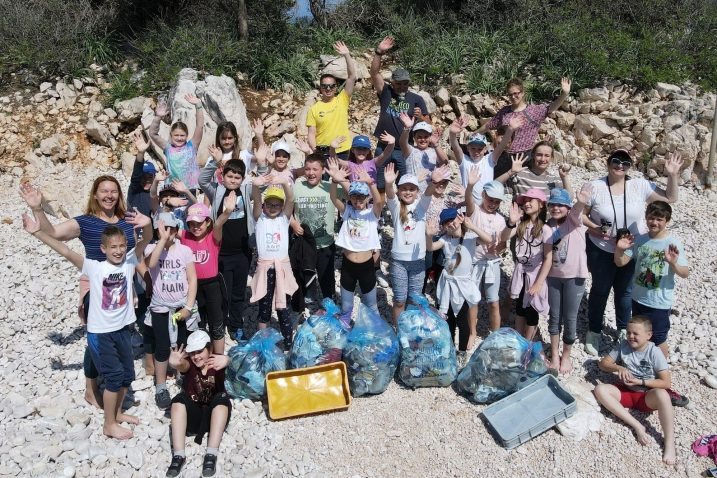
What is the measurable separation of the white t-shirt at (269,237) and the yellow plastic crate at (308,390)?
3.61 ft

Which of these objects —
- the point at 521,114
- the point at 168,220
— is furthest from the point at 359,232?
the point at 521,114

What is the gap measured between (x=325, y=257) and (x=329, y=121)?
5.84 ft

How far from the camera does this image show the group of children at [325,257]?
445cm

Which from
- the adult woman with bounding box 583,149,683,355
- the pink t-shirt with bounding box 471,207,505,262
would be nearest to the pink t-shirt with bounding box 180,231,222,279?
the pink t-shirt with bounding box 471,207,505,262

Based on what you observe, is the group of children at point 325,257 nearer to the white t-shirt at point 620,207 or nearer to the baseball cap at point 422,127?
the baseball cap at point 422,127

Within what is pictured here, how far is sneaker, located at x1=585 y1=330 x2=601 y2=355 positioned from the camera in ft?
18.7

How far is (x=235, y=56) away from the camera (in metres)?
10.3

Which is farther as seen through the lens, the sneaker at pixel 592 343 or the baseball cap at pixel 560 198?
the sneaker at pixel 592 343

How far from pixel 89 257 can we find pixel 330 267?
2.35 m

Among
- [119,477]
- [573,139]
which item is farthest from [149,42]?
[119,477]

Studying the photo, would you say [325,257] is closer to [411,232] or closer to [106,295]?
[411,232]

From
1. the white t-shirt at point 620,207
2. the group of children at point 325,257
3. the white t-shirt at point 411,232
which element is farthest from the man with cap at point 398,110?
the white t-shirt at point 620,207

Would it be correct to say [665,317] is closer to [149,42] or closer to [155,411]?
[155,411]

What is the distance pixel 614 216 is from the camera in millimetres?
5379
